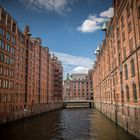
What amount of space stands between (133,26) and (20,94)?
1592 inches

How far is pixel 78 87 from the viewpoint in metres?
160

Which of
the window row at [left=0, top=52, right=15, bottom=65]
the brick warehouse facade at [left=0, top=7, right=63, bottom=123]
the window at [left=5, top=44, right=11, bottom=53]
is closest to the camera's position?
the window row at [left=0, top=52, right=15, bottom=65]

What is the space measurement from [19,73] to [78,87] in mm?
108811

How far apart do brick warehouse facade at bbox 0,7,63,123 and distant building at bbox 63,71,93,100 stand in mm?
76351

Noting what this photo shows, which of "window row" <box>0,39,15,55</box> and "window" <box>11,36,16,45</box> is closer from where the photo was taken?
"window row" <box>0,39,15,55</box>

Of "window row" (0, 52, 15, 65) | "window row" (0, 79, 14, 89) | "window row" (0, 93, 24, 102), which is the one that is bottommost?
"window row" (0, 93, 24, 102)

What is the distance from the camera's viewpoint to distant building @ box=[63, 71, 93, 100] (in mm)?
156250

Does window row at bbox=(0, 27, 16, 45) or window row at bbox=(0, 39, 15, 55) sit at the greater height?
window row at bbox=(0, 27, 16, 45)

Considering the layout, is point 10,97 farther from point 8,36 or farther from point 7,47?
point 8,36

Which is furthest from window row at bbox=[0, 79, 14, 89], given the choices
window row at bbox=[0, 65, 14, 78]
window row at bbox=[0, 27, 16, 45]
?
window row at bbox=[0, 27, 16, 45]

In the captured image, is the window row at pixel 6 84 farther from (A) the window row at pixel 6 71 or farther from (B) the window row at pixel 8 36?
(B) the window row at pixel 8 36

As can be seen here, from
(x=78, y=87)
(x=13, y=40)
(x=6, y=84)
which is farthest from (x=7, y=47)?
(x=78, y=87)

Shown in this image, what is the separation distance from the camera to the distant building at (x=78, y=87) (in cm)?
15625

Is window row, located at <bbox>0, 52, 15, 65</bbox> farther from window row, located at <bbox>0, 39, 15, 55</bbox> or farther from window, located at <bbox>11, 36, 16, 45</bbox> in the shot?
window, located at <bbox>11, 36, 16, 45</bbox>
